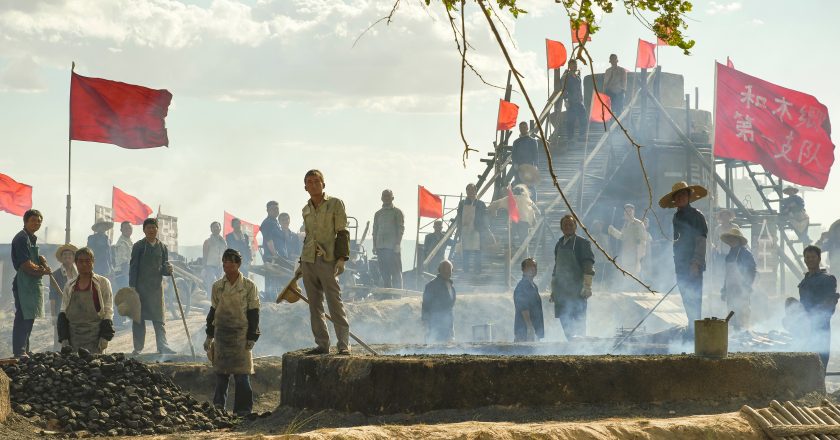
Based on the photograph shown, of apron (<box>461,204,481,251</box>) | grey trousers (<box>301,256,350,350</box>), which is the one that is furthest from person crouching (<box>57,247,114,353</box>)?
apron (<box>461,204,481,251</box>)

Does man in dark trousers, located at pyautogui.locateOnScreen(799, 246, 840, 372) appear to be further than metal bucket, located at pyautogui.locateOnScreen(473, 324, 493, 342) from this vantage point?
No

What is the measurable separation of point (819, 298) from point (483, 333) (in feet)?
24.2

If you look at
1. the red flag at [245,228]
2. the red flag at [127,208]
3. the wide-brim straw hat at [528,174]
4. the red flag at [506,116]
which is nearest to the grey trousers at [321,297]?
the wide-brim straw hat at [528,174]

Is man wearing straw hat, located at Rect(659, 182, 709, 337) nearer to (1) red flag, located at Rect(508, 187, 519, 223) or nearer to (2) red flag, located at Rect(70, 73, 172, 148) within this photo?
(2) red flag, located at Rect(70, 73, 172, 148)

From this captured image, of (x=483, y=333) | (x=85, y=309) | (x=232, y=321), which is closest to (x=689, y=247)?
(x=232, y=321)

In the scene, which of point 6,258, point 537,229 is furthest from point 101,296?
point 6,258

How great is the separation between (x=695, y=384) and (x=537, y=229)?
54.6 feet


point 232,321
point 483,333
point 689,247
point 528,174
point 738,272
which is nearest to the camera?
point 232,321

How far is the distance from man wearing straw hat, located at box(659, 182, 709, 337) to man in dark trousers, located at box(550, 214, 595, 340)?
1.60m

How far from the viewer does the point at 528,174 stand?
86.5ft

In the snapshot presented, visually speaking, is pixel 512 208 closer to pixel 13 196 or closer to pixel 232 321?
pixel 13 196

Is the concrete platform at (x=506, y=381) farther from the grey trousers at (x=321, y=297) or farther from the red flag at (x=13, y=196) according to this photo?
the red flag at (x=13, y=196)

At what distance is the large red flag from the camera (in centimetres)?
2025

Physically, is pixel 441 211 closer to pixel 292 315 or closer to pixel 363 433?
pixel 292 315
